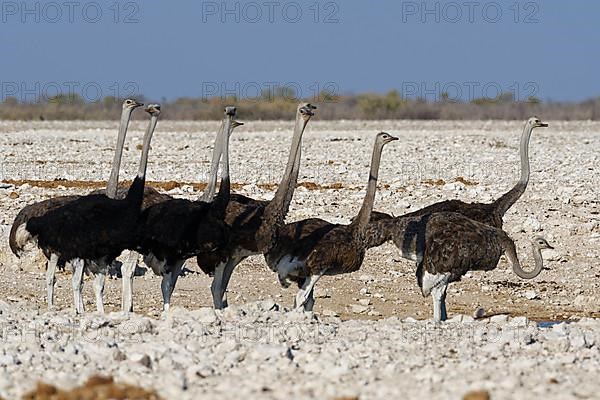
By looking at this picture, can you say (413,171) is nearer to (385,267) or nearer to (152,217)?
(385,267)

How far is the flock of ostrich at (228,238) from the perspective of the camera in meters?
12.5

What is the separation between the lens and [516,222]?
730 inches

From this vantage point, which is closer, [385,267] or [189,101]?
[385,267]

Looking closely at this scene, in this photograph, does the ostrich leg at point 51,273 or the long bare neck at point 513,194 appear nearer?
the ostrich leg at point 51,273

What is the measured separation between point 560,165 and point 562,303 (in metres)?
9.69

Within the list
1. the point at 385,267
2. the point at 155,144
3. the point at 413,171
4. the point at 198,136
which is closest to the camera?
the point at 385,267

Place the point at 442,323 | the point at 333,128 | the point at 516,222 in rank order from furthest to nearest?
1. the point at 333,128
2. the point at 516,222
3. the point at 442,323

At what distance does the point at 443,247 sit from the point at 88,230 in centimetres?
326

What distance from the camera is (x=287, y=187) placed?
42.7 feet

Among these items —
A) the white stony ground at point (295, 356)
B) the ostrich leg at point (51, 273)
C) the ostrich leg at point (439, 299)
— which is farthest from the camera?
the ostrich leg at point (439, 299)

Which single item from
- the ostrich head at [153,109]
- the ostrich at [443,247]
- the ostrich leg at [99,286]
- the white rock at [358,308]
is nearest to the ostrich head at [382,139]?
the ostrich at [443,247]

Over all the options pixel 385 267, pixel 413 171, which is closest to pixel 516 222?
pixel 385 267

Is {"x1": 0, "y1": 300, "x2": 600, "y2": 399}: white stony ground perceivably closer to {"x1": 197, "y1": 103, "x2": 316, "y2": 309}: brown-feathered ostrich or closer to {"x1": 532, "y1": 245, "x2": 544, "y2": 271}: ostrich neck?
{"x1": 197, "y1": 103, "x2": 316, "y2": 309}: brown-feathered ostrich

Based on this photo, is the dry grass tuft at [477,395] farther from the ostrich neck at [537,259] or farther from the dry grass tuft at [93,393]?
the ostrich neck at [537,259]
